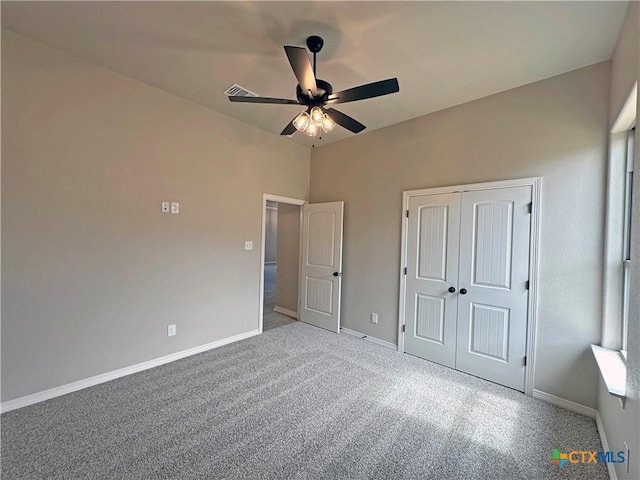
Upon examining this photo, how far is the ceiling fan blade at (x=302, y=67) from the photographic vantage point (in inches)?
60.7

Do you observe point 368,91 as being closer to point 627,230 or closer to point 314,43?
point 314,43

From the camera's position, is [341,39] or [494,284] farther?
[494,284]

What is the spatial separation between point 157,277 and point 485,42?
367 cm

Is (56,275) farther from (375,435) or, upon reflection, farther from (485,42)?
(485,42)

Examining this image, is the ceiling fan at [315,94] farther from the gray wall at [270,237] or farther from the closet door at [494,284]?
the gray wall at [270,237]

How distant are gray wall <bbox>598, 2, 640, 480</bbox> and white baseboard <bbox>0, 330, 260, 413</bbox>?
3.54 meters

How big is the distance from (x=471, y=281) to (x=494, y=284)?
21cm

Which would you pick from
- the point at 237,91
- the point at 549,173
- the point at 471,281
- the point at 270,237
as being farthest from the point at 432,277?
the point at 270,237

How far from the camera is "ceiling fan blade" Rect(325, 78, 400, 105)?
1.72m

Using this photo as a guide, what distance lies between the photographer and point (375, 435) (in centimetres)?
193

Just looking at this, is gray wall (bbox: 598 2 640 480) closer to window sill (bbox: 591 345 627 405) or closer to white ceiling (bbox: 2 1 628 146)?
window sill (bbox: 591 345 627 405)

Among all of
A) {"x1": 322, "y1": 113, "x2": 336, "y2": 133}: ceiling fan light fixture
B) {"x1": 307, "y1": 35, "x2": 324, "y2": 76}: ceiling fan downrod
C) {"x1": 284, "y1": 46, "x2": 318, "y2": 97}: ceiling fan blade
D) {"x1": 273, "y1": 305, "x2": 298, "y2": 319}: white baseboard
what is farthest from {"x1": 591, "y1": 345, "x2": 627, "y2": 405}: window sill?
{"x1": 273, "y1": 305, "x2": 298, "y2": 319}: white baseboard

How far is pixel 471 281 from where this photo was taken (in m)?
2.82

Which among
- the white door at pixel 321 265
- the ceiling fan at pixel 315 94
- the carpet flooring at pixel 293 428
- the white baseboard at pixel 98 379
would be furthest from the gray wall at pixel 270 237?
the ceiling fan at pixel 315 94
